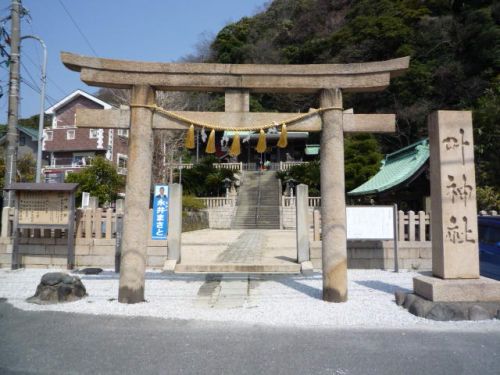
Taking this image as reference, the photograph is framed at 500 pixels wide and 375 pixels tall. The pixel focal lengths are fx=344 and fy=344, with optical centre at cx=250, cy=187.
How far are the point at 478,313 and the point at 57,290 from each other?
693cm

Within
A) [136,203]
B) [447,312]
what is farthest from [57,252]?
[447,312]

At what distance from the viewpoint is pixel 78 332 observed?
4.68 m

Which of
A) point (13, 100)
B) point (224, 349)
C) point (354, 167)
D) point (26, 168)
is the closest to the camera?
point (224, 349)

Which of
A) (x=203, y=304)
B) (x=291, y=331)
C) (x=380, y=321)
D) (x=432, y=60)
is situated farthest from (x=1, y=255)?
(x=432, y=60)

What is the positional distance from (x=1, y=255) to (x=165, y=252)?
14.7 feet

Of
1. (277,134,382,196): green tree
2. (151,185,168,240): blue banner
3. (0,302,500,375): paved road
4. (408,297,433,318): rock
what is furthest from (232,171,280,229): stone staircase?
(0,302,500,375): paved road

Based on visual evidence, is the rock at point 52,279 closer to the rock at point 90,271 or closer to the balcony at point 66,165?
the rock at point 90,271

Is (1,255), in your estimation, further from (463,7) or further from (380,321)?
(463,7)

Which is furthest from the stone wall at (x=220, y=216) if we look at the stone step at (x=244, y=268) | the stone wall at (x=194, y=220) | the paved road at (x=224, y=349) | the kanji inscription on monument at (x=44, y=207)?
the paved road at (x=224, y=349)

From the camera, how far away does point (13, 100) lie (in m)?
10.9

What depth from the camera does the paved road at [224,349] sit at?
361 cm

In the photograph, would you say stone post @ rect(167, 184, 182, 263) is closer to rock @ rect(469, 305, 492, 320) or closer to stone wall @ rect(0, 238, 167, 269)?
stone wall @ rect(0, 238, 167, 269)

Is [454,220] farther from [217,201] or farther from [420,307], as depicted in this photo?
[217,201]

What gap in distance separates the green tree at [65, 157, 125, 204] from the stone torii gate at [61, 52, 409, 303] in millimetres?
16280
